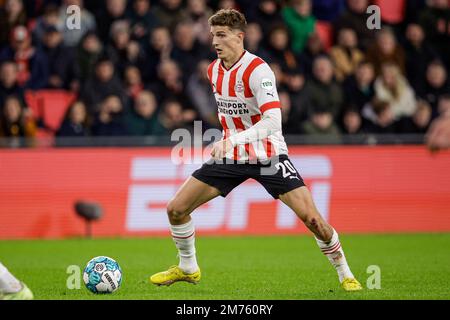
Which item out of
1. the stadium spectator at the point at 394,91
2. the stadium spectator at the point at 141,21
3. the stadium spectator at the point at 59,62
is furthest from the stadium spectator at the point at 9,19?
the stadium spectator at the point at 394,91

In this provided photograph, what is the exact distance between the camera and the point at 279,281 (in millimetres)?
10227

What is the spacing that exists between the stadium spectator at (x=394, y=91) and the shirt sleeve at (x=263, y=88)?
9.19m

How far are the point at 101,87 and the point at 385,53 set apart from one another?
5495 mm

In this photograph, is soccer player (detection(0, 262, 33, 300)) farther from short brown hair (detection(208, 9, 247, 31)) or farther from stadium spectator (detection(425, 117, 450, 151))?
stadium spectator (detection(425, 117, 450, 151))

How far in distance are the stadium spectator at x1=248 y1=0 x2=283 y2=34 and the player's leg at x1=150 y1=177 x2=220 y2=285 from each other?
9.28 meters

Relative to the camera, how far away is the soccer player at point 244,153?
29.9 ft

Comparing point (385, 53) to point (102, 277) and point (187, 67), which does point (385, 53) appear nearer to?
point (187, 67)

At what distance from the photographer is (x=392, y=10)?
19750mm

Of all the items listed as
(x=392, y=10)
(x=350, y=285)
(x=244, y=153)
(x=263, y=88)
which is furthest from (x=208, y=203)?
(x=263, y=88)

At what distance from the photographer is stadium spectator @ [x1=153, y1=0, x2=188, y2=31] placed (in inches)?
714

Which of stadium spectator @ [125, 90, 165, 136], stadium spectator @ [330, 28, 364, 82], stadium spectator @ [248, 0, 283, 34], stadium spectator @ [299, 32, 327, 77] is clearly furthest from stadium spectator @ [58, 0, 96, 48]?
stadium spectator @ [330, 28, 364, 82]

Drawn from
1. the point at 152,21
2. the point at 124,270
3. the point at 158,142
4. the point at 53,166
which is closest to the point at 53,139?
the point at 53,166

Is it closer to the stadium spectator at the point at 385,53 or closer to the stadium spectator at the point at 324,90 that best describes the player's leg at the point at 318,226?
the stadium spectator at the point at 324,90

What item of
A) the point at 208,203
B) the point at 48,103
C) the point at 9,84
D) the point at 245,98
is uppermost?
the point at 245,98
